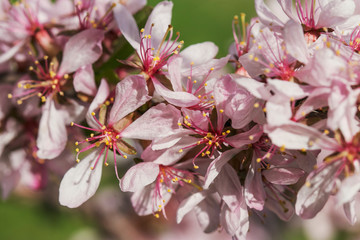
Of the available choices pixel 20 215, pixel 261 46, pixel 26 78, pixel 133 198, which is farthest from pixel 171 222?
pixel 261 46

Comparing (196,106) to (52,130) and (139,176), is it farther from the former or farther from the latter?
(52,130)

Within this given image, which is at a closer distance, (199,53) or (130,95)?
(130,95)

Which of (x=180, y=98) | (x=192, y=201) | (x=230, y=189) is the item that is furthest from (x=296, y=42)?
(x=192, y=201)

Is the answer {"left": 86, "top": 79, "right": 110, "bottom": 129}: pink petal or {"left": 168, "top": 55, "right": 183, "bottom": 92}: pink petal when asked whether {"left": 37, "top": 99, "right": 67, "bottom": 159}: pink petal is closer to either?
{"left": 86, "top": 79, "right": 110, "bottom": 129}: pink petal

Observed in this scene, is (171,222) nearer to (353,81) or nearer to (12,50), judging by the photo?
(12,50)

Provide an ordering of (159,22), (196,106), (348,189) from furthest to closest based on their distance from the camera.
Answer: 1. (159,22)
2. (196,106)
3. (348,189)

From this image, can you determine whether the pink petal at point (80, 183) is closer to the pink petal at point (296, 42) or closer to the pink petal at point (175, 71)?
the pink petal at point (175, 71)

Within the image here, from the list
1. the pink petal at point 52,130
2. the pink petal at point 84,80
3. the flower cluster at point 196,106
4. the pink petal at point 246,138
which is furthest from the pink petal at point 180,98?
the pink petal at point 52,130
